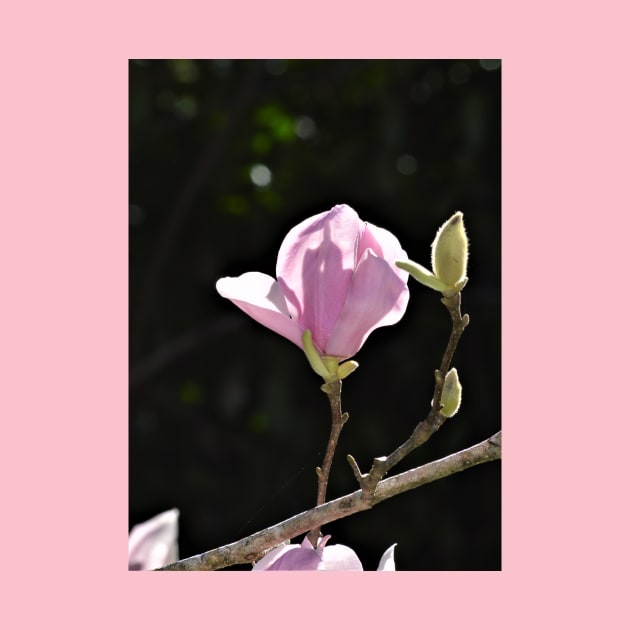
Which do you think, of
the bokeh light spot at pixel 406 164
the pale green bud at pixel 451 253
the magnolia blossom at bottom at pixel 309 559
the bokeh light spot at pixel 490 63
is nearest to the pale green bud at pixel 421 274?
the pale green bud at pixel 451 253

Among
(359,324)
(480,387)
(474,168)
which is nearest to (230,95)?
(474,168)

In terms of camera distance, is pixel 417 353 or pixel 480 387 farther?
pixel 417 353

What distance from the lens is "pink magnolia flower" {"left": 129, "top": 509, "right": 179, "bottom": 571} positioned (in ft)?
3.71

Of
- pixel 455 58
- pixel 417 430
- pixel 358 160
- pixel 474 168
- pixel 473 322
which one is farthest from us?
pixel 358 160

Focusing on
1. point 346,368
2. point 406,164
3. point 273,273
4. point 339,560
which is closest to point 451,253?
point 346,368

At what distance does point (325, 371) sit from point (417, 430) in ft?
0.30

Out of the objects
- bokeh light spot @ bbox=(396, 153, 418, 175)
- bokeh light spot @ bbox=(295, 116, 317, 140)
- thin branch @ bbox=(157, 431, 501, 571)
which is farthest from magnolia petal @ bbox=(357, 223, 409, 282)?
bokeh light spot @ bbox=(295, 116, 317, 140)

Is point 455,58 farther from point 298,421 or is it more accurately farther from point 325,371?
point 298,421

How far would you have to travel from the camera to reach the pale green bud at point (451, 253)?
859mm

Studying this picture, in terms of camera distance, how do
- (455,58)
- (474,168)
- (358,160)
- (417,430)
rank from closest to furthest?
(417,430) < (455,58) < (474,168) < (358,160)

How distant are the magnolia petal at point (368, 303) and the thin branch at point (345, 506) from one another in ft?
0.38

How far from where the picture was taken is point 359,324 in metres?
0.90

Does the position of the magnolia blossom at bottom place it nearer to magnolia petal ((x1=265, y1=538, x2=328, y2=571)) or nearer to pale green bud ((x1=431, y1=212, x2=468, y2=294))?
magnolia petal ((x1=265, y1=538, x2=328, y2=571))

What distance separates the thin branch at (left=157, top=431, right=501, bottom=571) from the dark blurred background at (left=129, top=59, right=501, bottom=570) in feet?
0.74
